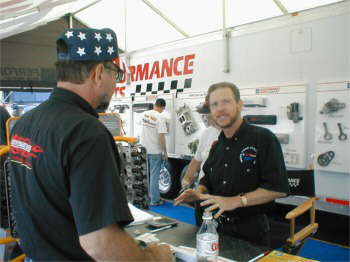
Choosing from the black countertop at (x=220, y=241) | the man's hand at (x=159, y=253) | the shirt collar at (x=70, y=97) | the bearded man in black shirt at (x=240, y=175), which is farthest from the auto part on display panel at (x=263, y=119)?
the shirt collar at (x=70, y=97)

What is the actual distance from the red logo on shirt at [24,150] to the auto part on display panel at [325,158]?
262 cm

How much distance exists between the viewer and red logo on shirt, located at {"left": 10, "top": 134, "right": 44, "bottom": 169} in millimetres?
994

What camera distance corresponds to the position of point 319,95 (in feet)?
9.74

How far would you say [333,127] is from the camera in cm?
286

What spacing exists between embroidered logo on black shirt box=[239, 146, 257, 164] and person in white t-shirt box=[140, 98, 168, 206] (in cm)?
281

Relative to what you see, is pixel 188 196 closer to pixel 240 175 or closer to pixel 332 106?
pixel 240 175

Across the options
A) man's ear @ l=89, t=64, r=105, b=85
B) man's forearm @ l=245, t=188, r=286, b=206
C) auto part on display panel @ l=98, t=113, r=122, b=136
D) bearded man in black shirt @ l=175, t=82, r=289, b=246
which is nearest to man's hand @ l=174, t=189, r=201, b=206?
bearded man in black shirt @ l=175, t=82, r=289, b=246

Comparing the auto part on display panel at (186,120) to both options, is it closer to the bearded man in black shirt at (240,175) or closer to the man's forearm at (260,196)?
the bearded man in black shirt at (240,175)

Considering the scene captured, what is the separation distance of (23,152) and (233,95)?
1323 millimetres

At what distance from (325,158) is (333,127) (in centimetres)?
29

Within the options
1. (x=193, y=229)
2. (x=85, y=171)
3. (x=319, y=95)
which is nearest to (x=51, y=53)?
(x=319, y=95)

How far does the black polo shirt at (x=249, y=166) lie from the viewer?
→ 6.02ft

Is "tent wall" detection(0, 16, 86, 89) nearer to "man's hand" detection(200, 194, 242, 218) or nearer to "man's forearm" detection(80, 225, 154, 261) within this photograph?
"man's hand" detection(200, 194, 242, 218)

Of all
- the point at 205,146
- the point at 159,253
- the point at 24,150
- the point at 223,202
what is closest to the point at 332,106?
the point at 205,146
